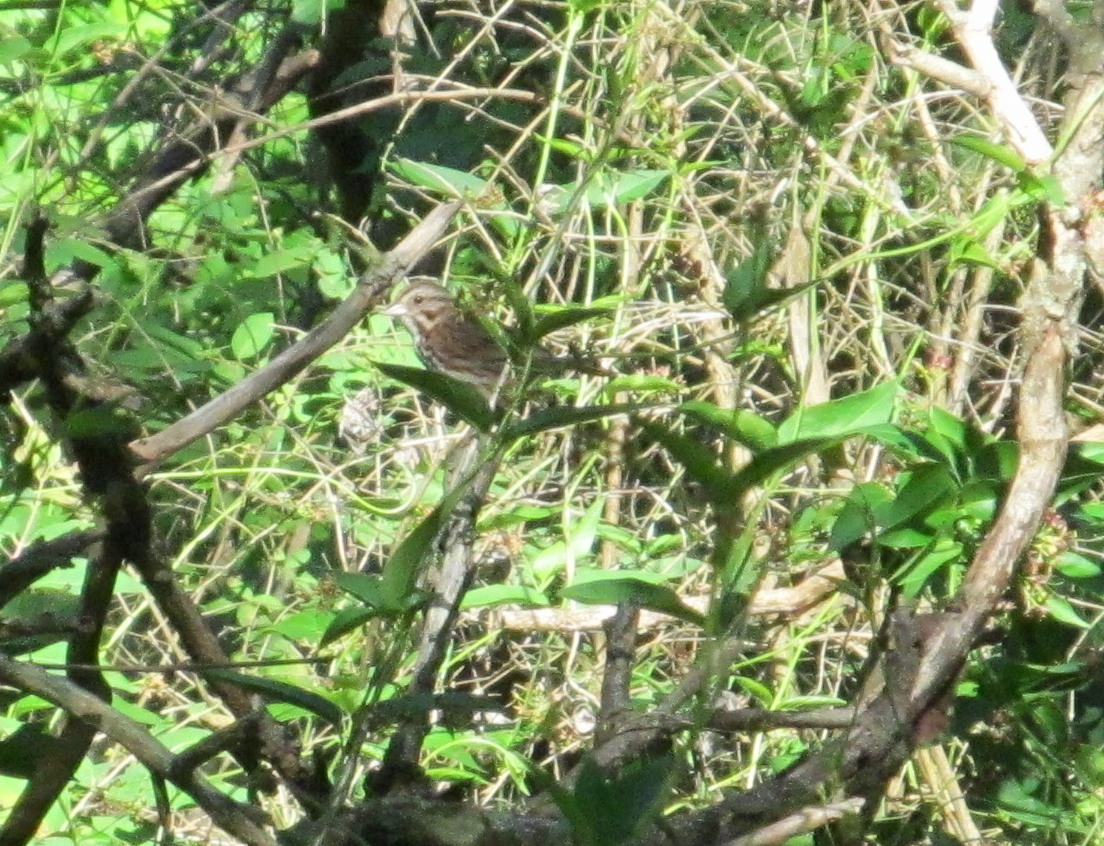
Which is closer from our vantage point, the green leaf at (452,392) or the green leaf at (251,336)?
the green leaf at (452,392)

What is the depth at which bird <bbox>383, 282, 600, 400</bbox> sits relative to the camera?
125 inches

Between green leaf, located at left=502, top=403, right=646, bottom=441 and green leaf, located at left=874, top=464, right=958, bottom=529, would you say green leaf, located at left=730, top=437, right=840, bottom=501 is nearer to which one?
green leaf, located at left=502, top=403, right=646, bottom=441

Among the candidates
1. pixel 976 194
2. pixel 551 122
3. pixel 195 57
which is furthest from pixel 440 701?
pixel 195 57

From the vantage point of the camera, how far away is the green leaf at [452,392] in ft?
2.88

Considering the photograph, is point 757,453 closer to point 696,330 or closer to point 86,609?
point 86,609

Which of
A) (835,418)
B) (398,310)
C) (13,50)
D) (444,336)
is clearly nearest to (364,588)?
(835,418)

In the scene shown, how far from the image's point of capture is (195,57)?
345cm

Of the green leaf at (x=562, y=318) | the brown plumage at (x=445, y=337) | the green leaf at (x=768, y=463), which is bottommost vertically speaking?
the brown plumage at (x=445, y=337)

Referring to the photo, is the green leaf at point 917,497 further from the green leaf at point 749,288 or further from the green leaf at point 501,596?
the green leaf at point 501,596

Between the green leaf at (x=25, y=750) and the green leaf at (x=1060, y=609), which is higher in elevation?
the green leaf at (x=25, y=750)

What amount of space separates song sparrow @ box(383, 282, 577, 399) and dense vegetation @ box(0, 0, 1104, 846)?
3.8 inches

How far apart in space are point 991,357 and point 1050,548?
875 millimetres

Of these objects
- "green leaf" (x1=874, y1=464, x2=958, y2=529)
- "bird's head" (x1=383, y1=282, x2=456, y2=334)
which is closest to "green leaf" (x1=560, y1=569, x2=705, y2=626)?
"green leaf" (x1=874, y1=464, x2=958, y2=529)


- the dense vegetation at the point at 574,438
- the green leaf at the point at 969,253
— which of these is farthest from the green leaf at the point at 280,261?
the green leaf at the point at 969,253
